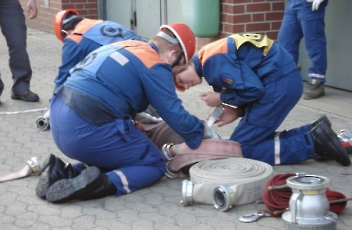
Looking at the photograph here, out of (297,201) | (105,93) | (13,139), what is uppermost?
(105,93)

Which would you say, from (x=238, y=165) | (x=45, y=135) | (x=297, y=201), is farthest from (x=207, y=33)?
(x=297, y=201)

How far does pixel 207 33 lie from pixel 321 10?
1507 mm

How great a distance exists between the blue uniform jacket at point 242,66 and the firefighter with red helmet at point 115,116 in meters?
0.29

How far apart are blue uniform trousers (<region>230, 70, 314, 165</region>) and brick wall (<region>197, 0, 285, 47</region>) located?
2936mm

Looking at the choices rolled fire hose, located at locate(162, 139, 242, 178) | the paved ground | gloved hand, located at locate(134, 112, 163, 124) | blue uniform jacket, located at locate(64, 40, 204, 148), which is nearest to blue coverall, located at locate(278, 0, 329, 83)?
the paved ground

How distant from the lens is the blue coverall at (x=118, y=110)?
5059 millimetres

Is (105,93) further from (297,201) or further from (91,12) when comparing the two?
(91,12)

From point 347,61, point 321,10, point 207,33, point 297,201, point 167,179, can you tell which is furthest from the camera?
point 207,33

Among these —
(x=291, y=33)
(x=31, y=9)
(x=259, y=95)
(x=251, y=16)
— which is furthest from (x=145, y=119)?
(x=251, y=16)

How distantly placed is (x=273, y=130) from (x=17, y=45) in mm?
3317

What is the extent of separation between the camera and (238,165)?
521 centimetres

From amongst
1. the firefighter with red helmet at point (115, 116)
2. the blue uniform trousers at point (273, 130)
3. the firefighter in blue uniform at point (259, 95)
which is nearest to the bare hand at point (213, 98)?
the firefighter in blue uniform at point (259, 95)

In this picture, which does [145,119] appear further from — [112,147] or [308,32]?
[308,32]

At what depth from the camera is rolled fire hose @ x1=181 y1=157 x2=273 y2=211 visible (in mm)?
4828
